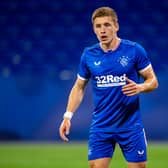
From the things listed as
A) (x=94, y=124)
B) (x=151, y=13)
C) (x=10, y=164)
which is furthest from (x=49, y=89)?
(x=94, y=124)

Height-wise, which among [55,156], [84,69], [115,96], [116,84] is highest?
[84,69]

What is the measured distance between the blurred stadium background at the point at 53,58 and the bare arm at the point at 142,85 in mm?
7421

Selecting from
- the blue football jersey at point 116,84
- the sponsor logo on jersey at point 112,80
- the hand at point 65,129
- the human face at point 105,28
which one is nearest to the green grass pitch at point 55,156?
the hand at point 65,129

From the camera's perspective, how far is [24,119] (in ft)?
45.0

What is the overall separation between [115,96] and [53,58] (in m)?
10.8

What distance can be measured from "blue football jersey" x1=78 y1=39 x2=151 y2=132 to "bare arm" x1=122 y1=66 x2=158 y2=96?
60 mm

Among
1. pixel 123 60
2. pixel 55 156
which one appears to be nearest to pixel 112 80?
pixel 123 60

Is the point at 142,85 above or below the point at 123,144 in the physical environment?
above

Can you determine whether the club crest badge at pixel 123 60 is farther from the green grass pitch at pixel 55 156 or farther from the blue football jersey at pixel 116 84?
the green grass pitch at pixel 55 156

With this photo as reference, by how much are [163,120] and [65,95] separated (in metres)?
2.16

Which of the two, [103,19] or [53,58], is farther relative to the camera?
[53,58]

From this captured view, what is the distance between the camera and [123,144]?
597cm

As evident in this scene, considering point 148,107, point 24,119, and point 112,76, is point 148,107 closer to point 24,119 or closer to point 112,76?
point 24,119

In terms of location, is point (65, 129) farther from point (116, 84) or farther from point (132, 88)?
point (132, 88)
